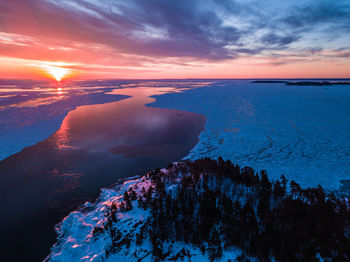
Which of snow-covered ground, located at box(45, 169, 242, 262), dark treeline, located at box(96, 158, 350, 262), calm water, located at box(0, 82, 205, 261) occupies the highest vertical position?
dark treeline, located at box(96, 158, 350, 262)

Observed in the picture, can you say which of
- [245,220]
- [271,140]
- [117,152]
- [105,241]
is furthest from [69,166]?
[271,140]

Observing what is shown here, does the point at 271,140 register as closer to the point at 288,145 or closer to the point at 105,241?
the point at 288,145

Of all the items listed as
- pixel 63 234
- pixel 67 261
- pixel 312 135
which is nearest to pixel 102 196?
pixel 63 234

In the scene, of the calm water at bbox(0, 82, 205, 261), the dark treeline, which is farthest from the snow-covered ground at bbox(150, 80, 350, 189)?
the dark treeline

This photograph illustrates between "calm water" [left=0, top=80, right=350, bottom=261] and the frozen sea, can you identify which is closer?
"calm water" [left=0, top=80, right=350, bottom=261]

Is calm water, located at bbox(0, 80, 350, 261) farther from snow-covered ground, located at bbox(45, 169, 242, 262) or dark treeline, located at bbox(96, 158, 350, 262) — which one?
dark treeline, located at bbox(96, 158, 350, 262)
